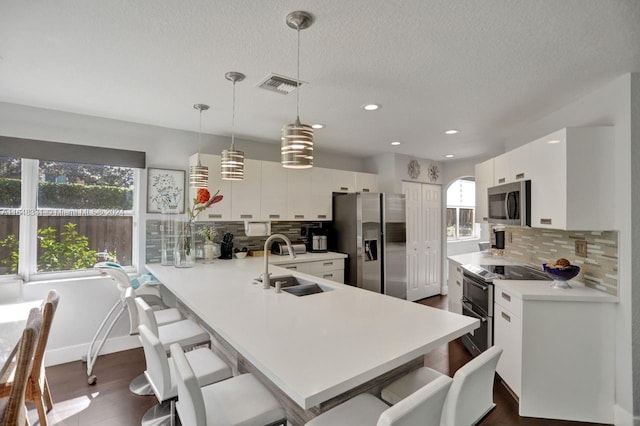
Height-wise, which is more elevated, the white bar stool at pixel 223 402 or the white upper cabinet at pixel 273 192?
the white upper cabinet at pixel 273 192

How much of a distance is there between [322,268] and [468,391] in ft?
10.3

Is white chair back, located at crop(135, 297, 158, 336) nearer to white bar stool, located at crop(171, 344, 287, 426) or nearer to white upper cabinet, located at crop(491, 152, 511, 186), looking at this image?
white bar stool, located at crop(171, 344, 287, 426)

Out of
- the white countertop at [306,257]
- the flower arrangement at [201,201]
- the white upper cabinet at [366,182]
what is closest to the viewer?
the flower arrangement at [201,201]

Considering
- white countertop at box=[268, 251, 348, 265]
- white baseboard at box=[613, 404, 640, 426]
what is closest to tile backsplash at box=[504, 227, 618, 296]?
white baseboard at box=[613, 404, 640, 426]

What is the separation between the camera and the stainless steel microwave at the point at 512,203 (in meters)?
2.97

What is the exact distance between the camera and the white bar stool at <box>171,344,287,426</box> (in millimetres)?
1125

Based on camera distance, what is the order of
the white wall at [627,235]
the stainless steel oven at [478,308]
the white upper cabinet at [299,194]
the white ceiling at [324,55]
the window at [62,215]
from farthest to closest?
the white upper cabinet at [299,194], the window at [62,215], the stainless steel oven at [478,308], the white wall at [627,235], the white ceiling at [324,55]

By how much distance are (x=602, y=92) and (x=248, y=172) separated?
3438mm

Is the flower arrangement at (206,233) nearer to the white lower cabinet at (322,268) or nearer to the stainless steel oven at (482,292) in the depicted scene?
the white lower cabinet at (322,268)

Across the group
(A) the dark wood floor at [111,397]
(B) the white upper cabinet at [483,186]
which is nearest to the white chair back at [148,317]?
(A) the dark wood floor at [111,397]

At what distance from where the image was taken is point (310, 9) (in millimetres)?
1592

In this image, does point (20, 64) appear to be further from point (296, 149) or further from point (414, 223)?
point (414, 223)

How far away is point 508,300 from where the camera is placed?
2.62 m

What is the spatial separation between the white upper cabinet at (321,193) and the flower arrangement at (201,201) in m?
1.39
